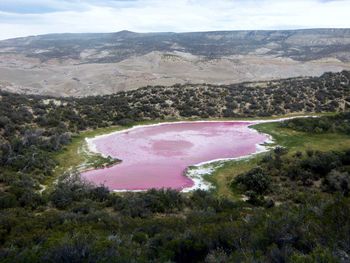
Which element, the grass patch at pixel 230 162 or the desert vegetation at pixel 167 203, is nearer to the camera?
the desert vegetation at pixel 167 203

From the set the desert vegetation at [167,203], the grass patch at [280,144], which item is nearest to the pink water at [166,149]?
the grass patch at [280,144]

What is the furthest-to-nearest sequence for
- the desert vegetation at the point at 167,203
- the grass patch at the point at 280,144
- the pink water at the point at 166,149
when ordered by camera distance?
the pink water at the point at 166,149, the grass patch at the point at 280,144, the desert vegetation at the point at 167,203

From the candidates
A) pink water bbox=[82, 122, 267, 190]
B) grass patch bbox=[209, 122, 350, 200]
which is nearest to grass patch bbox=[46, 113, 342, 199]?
grass patch bbox=[209, 122, 350, 200]

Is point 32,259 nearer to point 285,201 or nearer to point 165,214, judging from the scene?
point 165,214

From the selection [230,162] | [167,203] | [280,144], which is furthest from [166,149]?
[167,203]

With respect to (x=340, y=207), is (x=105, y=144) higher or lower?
lower

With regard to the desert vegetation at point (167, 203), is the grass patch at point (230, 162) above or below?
below

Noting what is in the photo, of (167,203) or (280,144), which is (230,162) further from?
(167,203)

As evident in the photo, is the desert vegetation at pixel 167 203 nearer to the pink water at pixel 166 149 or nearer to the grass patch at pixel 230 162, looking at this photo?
the grass patch at pixel 230 162

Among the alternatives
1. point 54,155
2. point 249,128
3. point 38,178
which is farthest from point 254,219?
point 249,128
